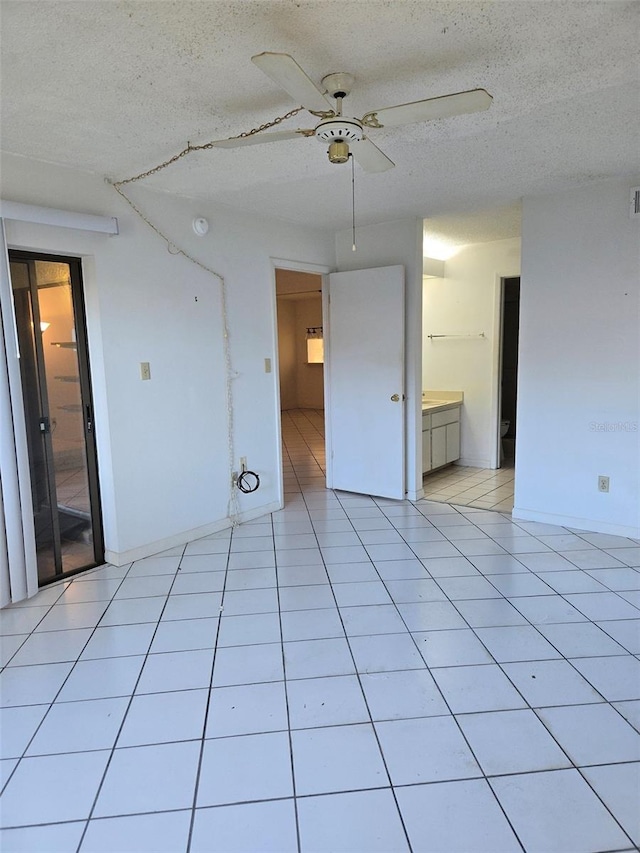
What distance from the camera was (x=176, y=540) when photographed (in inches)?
141

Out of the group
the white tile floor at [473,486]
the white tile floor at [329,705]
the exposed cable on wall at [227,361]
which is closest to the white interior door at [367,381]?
the white tile floor at [473,486]

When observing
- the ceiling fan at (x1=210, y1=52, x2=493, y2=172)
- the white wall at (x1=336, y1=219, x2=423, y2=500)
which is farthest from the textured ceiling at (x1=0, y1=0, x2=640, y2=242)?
the white wall at (x1=336, y1=219, x2=423, y2=500)

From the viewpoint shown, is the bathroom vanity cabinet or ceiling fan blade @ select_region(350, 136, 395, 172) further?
the bathroom vanity cabinet

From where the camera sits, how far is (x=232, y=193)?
3.46 meters

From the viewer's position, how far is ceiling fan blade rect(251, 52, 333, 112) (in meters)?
1.49

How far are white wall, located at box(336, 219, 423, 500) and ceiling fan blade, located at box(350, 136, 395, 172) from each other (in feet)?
6.70

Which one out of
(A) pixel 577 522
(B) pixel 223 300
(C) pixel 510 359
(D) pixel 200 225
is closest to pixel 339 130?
(D) pixel 200 225

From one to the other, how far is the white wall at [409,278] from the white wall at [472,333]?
4.51 feet

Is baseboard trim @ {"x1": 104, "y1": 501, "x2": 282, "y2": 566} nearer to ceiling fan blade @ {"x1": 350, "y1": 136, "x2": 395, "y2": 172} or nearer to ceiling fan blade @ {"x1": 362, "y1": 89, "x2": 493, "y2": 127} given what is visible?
ceiling fan blade @ {"x1": 350, "y1": 136, "x2": 395, "y2": 172}

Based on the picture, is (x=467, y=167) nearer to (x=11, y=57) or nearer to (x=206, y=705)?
(x=11, y=57)

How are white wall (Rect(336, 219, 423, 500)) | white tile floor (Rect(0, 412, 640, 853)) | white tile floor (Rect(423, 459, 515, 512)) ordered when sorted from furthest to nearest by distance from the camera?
white tile floor (Rect(423, 459, 515, 512)) → white wall (Rect(336, 219, 423, 500)) → white tile floor (Rect(0, 412, 640, 853))

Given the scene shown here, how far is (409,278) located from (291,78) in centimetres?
285

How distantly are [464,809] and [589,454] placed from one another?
275 centimetres

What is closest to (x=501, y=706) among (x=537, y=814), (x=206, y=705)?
(x=537, y=814)
